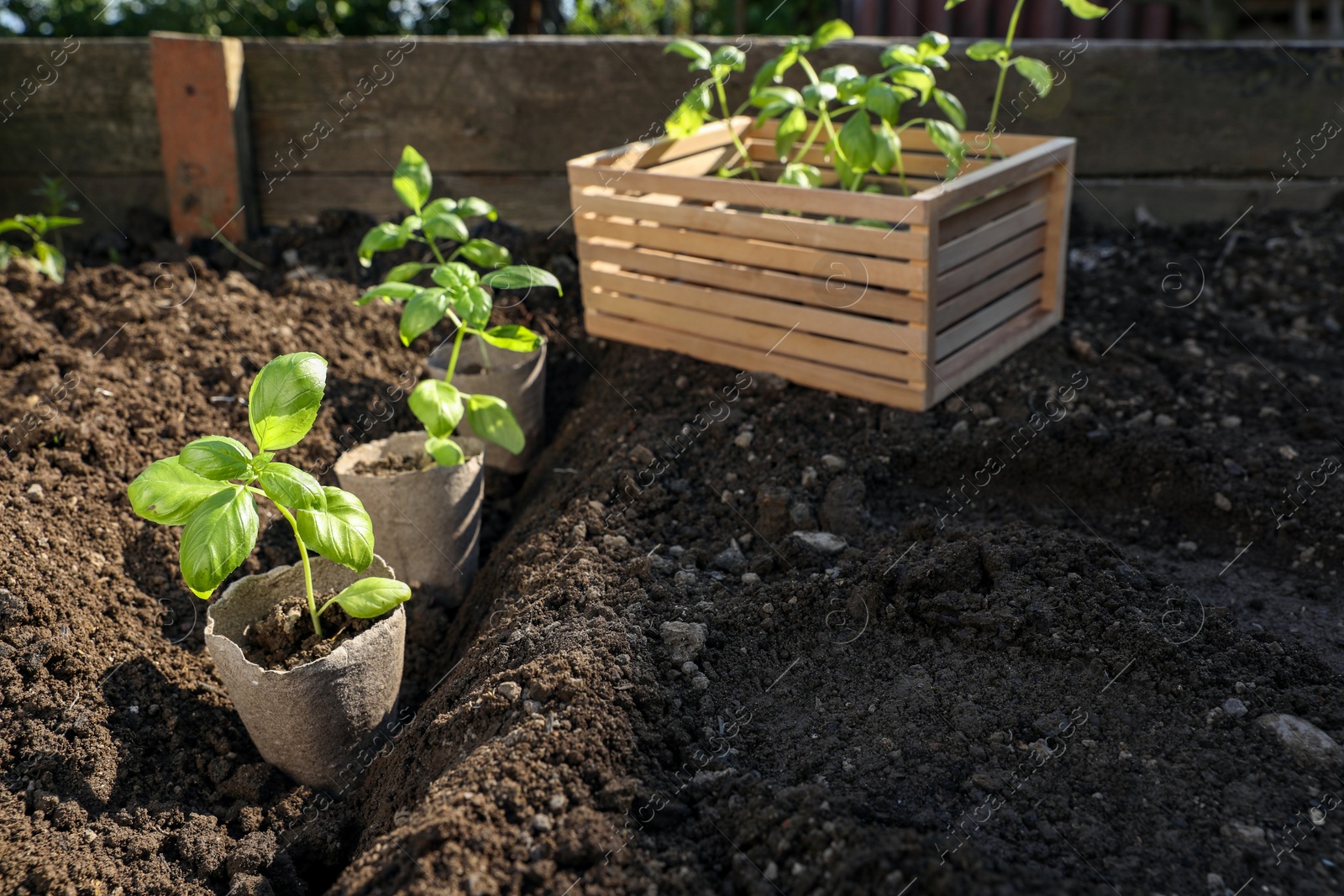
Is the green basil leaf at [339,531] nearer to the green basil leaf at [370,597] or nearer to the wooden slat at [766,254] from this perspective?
the green basil leaf at [370,597]

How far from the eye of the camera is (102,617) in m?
2.31

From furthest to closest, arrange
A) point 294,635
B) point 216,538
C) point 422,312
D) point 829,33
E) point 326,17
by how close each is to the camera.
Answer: point 326,17 < point 829,33 < point 422,312 < point 294,635 < point 216,538

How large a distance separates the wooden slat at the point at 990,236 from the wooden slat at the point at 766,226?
0.13 m

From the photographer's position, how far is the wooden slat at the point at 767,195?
271 centimetres

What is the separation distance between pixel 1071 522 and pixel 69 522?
243 centimetres

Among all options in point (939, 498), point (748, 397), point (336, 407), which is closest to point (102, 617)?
point (336, 407)

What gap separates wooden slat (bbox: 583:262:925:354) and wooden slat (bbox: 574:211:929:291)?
102 millimetres

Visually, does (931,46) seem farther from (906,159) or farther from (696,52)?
(696,52)

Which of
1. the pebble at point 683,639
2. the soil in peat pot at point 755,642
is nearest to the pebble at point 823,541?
the soil in peat pot at point 755,642

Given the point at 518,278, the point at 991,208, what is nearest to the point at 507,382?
the point at 518,278

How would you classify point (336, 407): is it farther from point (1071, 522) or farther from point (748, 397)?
point (1071, 522)

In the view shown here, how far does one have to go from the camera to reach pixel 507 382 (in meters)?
3.07

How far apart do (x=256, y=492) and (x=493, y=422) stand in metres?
0.75

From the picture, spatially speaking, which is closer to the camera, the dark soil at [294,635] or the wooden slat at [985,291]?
the dark soil at [294,635]
